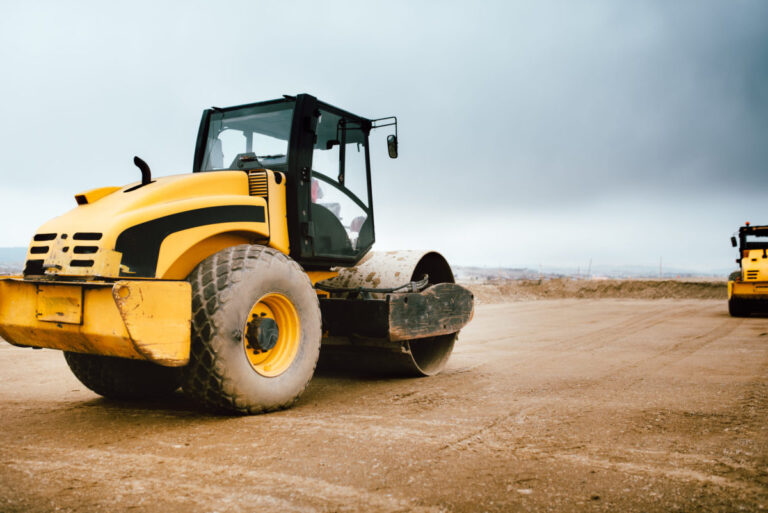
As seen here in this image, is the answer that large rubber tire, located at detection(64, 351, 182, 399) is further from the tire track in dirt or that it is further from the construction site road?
the tire track in dirt

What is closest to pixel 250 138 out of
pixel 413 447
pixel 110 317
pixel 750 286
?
pixel 110 317

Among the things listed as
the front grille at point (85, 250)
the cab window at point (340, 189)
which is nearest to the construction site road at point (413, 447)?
the front grille at point (85, 250)

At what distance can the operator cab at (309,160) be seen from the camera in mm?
5566

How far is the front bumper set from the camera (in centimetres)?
379

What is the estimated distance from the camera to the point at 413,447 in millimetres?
3795

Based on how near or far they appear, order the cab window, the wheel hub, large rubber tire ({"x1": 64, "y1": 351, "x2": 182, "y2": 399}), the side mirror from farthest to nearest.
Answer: the side mirror → the cab window → large rubber tire ({"x1": 64, "y1": 351, "x2": 182, "y2": 399}) → the wheel hub

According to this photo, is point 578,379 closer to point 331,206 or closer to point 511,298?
point 331,206

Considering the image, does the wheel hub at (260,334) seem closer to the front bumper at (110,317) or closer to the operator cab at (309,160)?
the front bumper at (110,317)

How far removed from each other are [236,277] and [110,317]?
873 mm

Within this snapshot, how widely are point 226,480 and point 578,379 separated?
167 inches

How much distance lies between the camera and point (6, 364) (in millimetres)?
7664

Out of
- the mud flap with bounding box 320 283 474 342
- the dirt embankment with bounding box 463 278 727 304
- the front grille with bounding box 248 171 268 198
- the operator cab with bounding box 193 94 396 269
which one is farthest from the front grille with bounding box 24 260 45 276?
the dirt embankment with bounding box 463 278 727 304

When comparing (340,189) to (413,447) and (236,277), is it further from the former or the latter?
(413,447)

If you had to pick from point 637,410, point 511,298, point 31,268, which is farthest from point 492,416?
point 511,298
